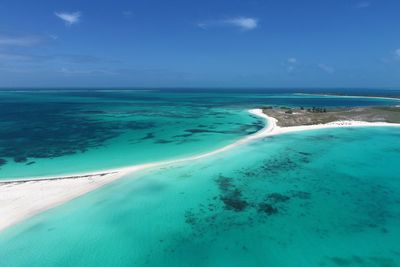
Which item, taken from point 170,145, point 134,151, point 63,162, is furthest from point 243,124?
point 63,162

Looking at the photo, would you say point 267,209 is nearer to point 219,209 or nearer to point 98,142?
point 219,209

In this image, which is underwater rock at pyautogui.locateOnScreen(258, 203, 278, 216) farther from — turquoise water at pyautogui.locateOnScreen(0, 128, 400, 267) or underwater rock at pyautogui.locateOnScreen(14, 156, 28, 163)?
underwater rock at pyautogui.locateOnScreen(14, 156, 28, 163)

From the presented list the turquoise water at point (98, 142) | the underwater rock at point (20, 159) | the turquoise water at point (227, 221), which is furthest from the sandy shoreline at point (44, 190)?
the underwater rock at point (20, 159)

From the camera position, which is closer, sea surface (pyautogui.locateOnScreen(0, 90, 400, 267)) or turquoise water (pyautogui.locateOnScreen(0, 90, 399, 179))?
sea surface (pyautogui.locateOnScreen(0, 90, 400, 267))

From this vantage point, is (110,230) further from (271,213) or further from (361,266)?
Result: (361,266)

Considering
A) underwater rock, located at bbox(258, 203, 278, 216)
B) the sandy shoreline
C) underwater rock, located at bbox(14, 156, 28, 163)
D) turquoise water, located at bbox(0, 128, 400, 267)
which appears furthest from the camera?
underwater rock, located at bbox(14, 156, 28, 163)

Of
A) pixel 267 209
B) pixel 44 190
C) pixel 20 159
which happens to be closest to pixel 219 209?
pixel 267 209

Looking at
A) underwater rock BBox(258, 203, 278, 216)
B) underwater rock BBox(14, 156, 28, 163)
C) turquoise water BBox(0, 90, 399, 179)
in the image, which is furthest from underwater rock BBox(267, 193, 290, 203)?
underwater rock BBox(14, 156, 28, 163)
